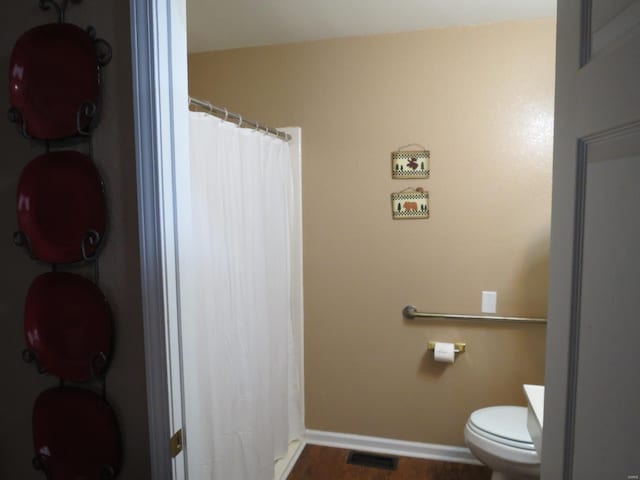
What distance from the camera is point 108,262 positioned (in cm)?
96

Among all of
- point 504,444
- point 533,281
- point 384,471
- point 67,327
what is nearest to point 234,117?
point 67,327

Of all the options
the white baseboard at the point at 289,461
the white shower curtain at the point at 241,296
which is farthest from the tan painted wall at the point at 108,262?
the white baseboard at the point at 289,461

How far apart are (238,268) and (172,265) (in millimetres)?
957

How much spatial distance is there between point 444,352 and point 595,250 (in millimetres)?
1793

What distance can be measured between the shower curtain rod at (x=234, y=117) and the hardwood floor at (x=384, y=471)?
187cm

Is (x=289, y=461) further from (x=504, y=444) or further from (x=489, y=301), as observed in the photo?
(x=489, y=301)

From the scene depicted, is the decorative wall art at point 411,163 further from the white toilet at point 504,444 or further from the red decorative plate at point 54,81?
the red decorative plate at point 54,81

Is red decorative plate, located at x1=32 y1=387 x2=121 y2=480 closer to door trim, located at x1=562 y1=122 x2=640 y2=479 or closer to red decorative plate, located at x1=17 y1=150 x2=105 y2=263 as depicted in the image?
red decorative plate, located at x1=17 y1=150 x2=105 y2=263

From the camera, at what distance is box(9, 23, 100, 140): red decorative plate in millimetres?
913

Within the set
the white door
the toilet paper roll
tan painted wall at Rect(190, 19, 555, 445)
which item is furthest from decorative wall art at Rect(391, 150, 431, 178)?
the white door

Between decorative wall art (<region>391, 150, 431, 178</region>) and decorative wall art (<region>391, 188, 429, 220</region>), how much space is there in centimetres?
9

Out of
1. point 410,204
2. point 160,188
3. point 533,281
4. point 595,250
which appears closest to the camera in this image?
point 595,250

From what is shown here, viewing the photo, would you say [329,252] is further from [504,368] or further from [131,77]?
[131,77]

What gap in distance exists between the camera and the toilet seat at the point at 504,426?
181 centimetres
